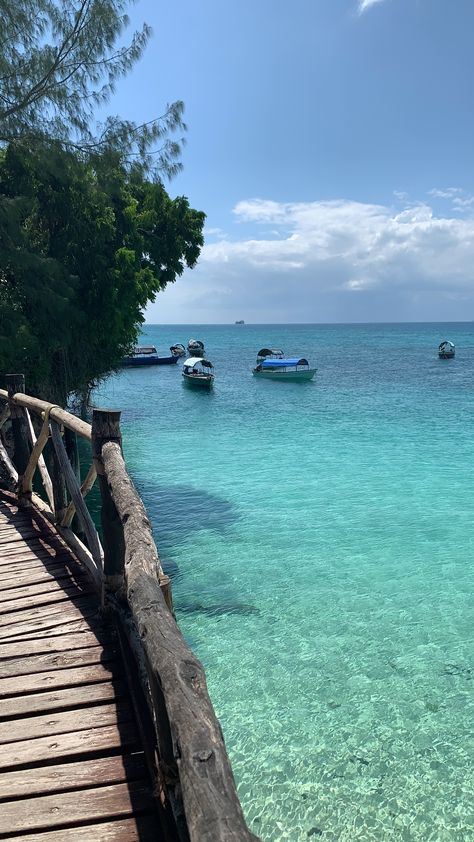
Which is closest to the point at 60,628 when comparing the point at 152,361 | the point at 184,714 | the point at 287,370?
the point at 184,714

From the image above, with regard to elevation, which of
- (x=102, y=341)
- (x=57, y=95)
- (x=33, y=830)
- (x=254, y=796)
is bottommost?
(x=254, y=796)

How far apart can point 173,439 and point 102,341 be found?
29.0 ft

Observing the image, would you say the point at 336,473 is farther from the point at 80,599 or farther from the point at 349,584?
the point at 80,599

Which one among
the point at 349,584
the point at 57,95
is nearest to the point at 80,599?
the point at 349,584

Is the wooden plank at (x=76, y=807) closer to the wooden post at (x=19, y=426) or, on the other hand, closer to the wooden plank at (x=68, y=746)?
the wooden plank at (x=68, y=746)

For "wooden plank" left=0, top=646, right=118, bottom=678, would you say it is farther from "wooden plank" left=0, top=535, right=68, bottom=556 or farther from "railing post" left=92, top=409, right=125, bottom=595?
"wooden plank" left=0, top=535, right=68, bottom=556

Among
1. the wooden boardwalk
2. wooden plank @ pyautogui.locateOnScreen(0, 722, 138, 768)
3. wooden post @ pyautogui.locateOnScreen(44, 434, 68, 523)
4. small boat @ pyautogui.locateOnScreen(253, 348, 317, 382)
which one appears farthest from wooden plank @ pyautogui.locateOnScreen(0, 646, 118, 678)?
small boat @ pyautogui.locateOnScreen(253, 348, 317, 382)

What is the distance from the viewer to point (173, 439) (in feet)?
80.1

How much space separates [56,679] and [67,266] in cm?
1228

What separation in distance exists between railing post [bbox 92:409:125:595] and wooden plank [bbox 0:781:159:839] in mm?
1472

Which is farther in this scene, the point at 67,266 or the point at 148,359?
the point at 148,359

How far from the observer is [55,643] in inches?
158

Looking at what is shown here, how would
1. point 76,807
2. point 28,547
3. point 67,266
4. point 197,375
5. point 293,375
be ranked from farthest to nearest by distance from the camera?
point 293,375 < point 197,375 < point 67,266 < point 28,547 < point 76,807

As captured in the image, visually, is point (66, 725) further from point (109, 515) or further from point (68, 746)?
point (109, 515)
